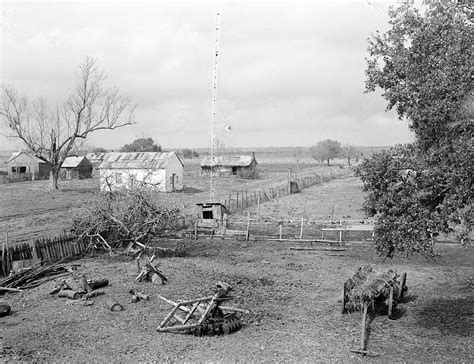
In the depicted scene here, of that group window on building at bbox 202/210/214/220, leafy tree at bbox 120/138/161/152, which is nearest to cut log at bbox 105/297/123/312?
window on building at bbox 202/210/214/220

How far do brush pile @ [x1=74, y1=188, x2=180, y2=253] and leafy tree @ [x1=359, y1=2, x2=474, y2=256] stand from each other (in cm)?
1251

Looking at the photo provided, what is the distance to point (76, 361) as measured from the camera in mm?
11070

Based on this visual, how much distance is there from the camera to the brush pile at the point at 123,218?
21.8 meters

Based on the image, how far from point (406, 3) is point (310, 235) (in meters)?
17.3

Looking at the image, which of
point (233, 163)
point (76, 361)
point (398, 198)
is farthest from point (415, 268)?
point (233, 163)

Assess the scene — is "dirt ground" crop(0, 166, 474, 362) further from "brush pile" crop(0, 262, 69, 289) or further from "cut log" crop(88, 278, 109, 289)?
"brush pile" crop(0, 262, 69, 289)

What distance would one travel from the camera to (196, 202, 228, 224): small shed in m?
28.9

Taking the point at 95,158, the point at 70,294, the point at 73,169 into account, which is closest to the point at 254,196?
the point at 70,294

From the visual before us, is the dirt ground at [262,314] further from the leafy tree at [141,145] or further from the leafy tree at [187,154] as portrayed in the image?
the leafy tree at [187,154]

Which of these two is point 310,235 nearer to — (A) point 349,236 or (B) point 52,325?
(A) point 349,236

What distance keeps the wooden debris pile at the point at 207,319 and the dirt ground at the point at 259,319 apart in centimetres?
25

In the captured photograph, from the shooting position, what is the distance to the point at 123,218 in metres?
22.3

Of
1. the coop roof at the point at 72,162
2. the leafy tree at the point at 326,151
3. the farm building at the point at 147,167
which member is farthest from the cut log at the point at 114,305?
the leafy tree at the point at 326,151

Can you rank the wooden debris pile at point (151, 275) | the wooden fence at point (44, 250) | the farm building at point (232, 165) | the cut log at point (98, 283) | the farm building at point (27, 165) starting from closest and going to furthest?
the cut log at point (98, 283), the wooden debris pile at point (151, 275), the wooden fence at point (44, 250), the farm building at point (27, 165), the farm building at point (232, 165)
